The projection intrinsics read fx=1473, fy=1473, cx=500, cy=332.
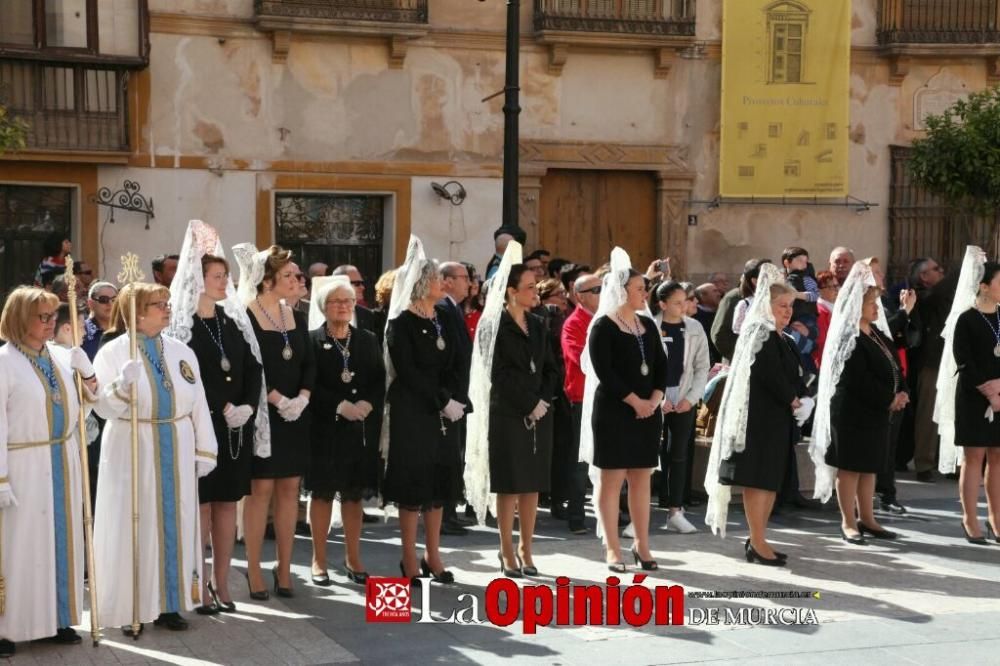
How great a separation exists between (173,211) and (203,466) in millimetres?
9476

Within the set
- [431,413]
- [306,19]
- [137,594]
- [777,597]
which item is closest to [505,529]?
[431,413]

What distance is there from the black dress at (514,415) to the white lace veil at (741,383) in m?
1.28

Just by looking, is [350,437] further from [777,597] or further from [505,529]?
[777,597]

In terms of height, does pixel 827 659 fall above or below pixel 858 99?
below

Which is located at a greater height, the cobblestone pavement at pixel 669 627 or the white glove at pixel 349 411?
the white glove at pixel 349 411

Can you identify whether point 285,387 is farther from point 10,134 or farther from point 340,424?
point 10,134

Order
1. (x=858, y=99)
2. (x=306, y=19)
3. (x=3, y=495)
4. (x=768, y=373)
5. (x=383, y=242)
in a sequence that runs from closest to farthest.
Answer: (x=3, y=495) → (x=768, y=373) → (x=306, y=19) → (x=383, y=242) → (x=858, y=99)

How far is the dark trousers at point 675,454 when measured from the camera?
1073 cm

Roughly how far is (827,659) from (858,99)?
13.3m

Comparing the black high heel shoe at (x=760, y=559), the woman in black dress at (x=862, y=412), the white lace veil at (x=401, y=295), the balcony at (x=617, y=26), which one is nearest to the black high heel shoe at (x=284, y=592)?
the white lace veil at (x=401, y=295)

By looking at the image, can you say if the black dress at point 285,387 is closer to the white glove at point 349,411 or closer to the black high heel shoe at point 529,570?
the white glove at point 349,411

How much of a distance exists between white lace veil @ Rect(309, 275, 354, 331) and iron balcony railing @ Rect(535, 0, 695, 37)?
31.0ft

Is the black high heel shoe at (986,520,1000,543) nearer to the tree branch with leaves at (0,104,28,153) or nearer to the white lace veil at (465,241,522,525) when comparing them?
the white lace veil at (465,241,522,525)

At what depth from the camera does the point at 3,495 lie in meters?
7.17
